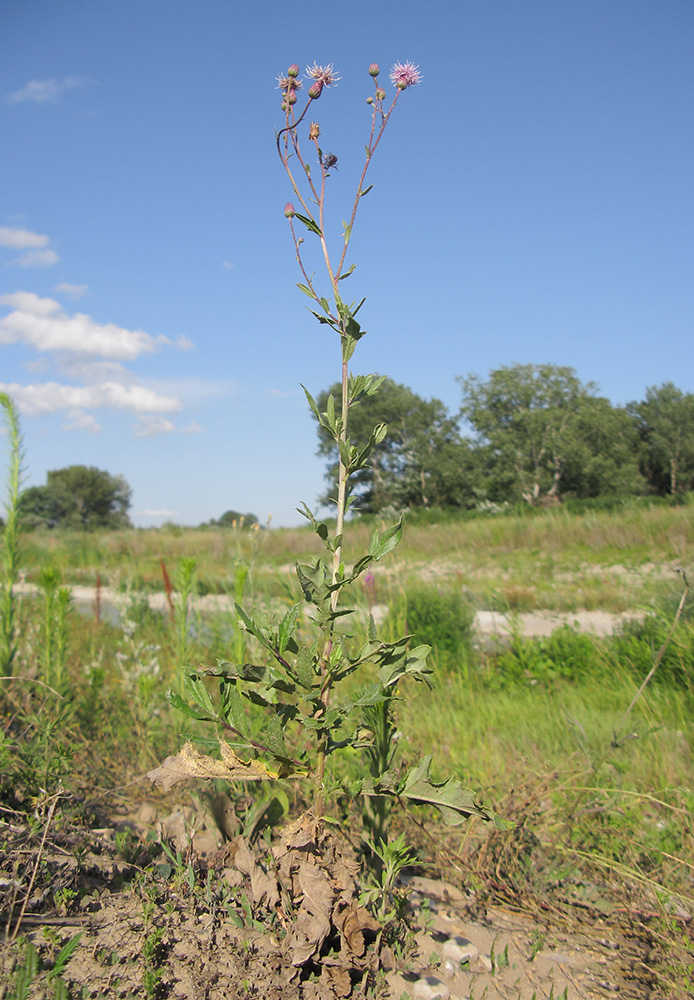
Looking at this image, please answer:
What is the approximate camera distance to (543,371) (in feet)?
132

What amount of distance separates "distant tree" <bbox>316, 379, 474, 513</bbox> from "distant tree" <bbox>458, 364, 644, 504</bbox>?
5.58 ft

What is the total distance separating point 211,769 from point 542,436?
3856cm

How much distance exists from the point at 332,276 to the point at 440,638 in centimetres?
405

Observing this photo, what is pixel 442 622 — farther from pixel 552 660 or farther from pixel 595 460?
pixel 595 460

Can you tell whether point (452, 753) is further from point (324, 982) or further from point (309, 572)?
point (309, 572)

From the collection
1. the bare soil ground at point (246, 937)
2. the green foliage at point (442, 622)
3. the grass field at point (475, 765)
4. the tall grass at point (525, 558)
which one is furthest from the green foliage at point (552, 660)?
the bare soil ground at point (246, 937)

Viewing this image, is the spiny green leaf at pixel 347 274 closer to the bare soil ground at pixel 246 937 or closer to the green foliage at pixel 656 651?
the bare soil ground at pixel 246 937

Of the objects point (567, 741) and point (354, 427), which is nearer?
point (567, 741)

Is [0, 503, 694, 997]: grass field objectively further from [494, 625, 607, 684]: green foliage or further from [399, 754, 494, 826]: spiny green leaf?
[399, 754, 494, 826]: spiny green leaf

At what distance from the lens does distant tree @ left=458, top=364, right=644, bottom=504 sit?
37.5 metres

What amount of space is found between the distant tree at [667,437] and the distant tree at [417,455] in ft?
65.2

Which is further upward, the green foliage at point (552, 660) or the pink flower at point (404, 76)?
the pink flower at point (404, 76)

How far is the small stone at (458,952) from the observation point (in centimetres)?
157

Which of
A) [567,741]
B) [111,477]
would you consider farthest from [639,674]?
[111,477]
